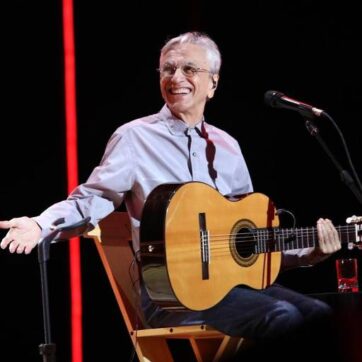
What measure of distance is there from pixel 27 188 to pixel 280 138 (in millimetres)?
1533

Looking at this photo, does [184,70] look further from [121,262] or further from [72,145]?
[72,145]

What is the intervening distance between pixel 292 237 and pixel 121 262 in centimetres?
70

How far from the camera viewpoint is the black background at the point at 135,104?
4035 mm

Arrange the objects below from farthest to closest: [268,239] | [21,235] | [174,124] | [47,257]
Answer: [174,124] → [268,239] → [21,235] → [47,257]

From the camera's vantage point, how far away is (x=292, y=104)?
298 centimetres

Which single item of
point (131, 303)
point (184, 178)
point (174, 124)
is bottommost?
point (131, 303)

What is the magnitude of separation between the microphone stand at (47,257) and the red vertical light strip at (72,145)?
1.16 metres

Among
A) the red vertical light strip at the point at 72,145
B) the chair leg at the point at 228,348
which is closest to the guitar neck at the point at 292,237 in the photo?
the chair leg at the point at 228,348

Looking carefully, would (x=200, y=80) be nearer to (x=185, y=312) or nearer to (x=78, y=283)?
(x=185, y=312)

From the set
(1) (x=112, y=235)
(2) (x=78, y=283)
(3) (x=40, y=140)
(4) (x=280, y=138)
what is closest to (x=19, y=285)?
(2) (x=78, y=283)

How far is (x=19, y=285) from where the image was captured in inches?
159

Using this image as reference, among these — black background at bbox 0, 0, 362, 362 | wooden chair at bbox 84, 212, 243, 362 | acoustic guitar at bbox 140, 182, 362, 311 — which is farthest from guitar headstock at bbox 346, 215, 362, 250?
black background at bbox 0, 0, 362, 362

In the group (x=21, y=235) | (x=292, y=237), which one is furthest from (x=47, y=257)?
(x=292, y=237)

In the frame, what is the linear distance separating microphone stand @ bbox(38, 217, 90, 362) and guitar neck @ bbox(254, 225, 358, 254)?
0.71m
